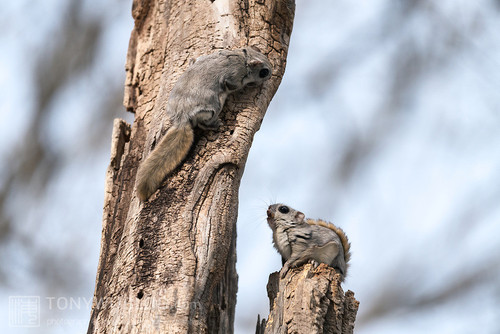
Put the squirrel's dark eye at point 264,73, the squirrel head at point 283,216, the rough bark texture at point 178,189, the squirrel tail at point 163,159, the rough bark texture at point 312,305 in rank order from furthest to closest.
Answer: the squirrel's dark eye at point 264,73, the squirrel head at point 283,216, the squirrel tail at point 163,159, the rough bark texture at point 178,189, the rough bark texture at point 312,305

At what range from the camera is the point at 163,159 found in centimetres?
313

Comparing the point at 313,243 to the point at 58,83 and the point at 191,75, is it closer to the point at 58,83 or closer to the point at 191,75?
the point at 191,75

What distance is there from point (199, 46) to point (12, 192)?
1769 mm

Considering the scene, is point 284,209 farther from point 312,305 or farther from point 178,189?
point 312,305

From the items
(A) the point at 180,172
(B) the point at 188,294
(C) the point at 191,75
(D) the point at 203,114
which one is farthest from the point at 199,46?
(B) the point at 188,294

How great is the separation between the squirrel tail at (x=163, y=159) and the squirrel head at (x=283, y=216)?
2.17ft

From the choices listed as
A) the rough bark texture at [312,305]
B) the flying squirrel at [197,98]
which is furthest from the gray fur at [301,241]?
the flying squirrel at [197,98]

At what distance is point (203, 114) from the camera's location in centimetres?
326

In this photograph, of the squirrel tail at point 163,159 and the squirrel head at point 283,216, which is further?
the squirrel head at point 283,216

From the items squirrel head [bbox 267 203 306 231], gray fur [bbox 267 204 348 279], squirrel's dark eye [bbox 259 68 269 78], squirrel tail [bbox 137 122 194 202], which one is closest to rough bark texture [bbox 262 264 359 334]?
gray fur [bbox 267 204 348 279]

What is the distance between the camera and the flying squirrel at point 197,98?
3125mm

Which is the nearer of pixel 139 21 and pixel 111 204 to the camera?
pixel 111 204

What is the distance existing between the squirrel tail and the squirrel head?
0.66m

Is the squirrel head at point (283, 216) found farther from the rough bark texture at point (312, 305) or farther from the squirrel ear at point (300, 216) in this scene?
the rough bark texture at point (312, 305)
